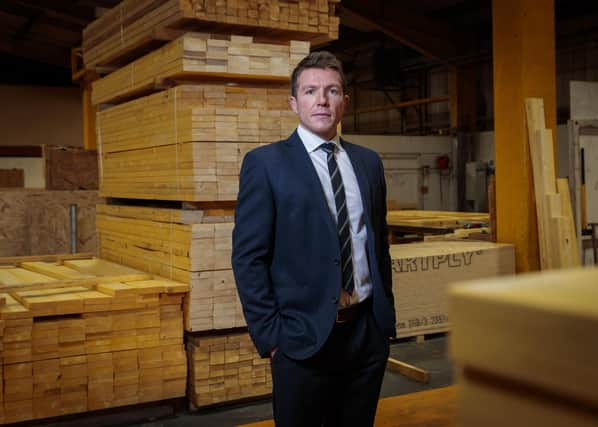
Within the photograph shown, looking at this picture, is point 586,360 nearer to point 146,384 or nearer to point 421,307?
point 146,384

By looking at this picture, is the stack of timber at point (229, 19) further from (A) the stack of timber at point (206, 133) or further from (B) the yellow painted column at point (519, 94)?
(B) the yellow painted column at point (519, 94)

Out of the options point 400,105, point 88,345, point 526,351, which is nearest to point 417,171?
point 400,105

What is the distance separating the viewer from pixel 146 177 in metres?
5.82

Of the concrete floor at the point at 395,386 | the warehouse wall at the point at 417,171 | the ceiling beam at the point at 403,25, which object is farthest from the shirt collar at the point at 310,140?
the warehouse wall at the point at 417,171

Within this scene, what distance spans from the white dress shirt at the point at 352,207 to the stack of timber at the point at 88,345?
101 inches

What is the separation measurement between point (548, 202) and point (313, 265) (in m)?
3.95

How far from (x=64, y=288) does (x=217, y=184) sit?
1415 mm

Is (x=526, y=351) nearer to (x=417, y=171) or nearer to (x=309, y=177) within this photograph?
(x=309, y=177)

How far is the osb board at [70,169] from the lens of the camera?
965 cm

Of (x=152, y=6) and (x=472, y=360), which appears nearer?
(x=472, y=360)

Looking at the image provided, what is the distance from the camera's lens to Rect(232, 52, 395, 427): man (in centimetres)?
266

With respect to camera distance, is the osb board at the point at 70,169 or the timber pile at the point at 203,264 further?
the osb board at the point at 70,169

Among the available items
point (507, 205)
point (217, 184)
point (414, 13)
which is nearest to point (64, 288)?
point (217, 184)

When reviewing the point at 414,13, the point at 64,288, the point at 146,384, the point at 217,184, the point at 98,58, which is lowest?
the point at 146,384
